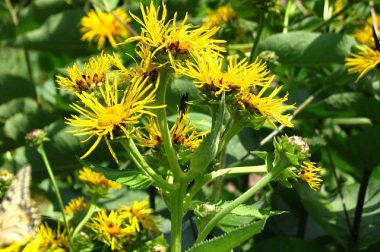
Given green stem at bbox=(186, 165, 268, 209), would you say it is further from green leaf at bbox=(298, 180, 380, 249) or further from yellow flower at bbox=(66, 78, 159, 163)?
green leaf at bbox=(298, 180, 380, 249)

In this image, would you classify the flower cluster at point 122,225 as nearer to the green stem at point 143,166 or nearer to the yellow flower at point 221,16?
the green stem at point 143,166

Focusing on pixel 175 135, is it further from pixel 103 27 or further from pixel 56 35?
pixel 56 35

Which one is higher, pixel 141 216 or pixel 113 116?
pixel 113 116

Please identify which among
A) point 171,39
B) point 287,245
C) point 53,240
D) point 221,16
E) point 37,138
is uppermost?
point 171,39

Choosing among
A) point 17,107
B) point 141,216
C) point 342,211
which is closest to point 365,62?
point 342,211

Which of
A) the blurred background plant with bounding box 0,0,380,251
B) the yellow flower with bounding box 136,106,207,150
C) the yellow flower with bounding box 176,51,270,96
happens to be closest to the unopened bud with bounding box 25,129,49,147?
the blurred background plant with bounding box 0,0,380,251

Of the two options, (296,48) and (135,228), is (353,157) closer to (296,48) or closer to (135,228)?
(296,48)
